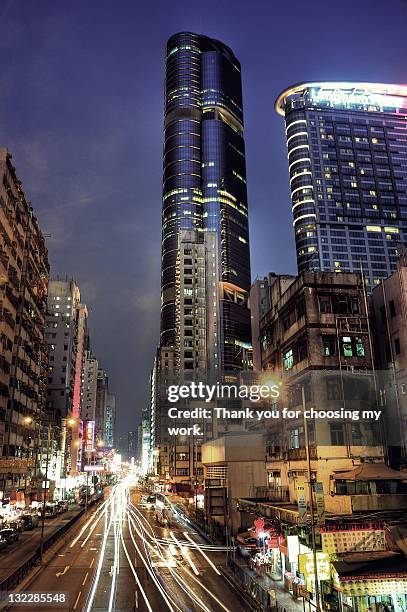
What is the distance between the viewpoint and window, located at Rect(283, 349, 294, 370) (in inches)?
1821

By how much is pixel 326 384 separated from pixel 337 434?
13.4 feet

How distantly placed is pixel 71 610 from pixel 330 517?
51.6 ft

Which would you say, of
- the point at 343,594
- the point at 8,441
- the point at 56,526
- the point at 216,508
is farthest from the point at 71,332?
the point at 343,594

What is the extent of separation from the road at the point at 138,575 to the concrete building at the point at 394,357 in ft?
56.3

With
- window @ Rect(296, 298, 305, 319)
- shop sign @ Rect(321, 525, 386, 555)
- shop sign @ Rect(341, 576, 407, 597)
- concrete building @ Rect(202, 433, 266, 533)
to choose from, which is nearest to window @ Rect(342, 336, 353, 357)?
window @ Rect(296, 298, 305, 319)

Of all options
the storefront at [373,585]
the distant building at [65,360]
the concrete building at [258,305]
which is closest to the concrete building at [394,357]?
the storefront at [373,585]

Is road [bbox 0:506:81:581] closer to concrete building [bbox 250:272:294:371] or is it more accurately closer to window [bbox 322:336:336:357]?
window [bbox 322:336:336:357]

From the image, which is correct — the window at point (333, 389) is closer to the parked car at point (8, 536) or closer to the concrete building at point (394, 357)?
the concrete building at point (394, 357)

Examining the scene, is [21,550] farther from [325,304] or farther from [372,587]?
[325,304]

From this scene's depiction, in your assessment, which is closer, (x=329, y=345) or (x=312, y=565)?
(x=312, y=565)

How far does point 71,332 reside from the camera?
15762 centimetres

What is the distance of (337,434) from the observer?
130 feet

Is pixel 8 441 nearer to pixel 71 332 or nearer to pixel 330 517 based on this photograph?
pixel 330 517

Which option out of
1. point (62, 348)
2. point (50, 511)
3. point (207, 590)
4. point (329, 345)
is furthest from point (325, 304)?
point (62, 348)
